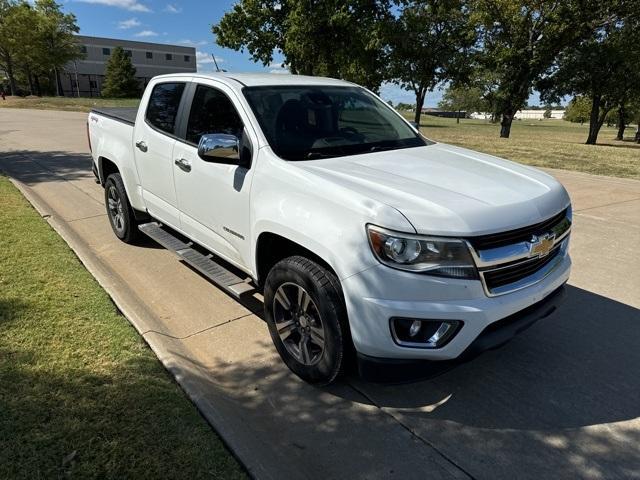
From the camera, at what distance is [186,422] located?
262cm

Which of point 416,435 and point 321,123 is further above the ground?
point 321,123

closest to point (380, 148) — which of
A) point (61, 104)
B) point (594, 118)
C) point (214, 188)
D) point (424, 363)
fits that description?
point (214, 188)

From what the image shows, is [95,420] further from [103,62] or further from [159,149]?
[103,62]

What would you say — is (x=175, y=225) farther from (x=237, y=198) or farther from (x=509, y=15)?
(x=509, y=15)

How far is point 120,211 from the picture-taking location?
5.59m

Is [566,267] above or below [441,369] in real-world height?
above

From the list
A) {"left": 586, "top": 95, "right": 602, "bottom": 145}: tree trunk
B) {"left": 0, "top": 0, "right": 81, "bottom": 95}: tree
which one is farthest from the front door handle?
{"left": 0, "top": 0, "right": 81, "bottom": 95}: tree

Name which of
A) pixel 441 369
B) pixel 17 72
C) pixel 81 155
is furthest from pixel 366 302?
pixel 17 72

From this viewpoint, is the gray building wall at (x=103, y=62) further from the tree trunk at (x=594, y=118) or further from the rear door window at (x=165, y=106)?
the rear door window at (x=165, y=106)

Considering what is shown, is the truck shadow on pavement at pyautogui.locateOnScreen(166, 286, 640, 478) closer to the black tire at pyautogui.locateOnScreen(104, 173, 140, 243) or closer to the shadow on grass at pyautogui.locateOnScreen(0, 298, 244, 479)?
the shadow on grass at pyautogui.locateOnScreen(0, 298, 244, 479)

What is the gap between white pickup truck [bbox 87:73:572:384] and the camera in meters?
2.47

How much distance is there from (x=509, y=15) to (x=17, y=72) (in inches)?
2538

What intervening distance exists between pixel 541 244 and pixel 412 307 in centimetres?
91

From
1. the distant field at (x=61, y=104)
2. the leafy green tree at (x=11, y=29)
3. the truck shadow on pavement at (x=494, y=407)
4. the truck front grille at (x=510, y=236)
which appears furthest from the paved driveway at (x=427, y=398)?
the leafy green tree at (x=11, y=29)
